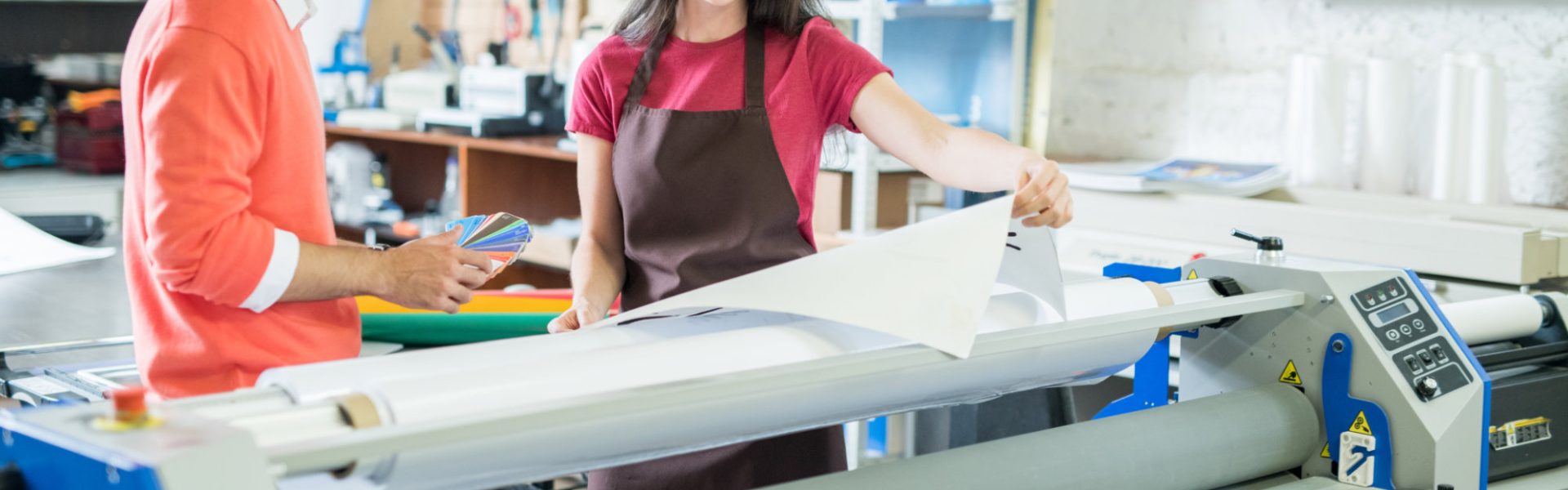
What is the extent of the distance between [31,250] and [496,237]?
1.67 metres

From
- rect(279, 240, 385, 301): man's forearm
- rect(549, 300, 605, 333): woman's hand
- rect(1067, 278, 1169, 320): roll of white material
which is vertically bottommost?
rect(549, 300, 605, 333): woman's hand

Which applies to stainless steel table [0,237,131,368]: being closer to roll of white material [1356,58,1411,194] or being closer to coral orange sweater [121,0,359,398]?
coral orange sweater [121,0,359,398]

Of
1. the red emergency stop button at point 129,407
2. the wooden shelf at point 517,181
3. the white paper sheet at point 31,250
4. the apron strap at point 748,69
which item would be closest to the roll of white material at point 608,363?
the red emergency stop button at point 129,407

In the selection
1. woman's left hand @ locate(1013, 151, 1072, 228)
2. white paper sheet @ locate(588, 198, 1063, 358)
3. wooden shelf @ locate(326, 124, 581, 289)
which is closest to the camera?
white paper sheet @ locate(588, 198, 1063, 358)

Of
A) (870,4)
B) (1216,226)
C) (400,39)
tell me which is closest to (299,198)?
(1216,226)

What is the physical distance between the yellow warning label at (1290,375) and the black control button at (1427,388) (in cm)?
11

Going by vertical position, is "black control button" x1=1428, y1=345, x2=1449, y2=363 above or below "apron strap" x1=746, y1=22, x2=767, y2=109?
below

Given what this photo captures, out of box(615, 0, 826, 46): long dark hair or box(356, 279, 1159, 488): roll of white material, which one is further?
box(615, 0, 826, 46): long dark hair

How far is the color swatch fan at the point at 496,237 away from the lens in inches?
50.0

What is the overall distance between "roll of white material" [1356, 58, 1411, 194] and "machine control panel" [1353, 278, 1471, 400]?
1.22 metres

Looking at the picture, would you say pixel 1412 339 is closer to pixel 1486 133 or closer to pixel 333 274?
pixel 333 274

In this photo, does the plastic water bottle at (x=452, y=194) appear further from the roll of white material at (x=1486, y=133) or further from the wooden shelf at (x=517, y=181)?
the roll of white material at (x=1486, y=133)

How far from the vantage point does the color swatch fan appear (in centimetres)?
127

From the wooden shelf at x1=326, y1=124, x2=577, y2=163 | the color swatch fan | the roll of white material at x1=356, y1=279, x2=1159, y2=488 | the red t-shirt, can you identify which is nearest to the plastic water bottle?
the wooden shelf at x1=326, y1=124, x2=577, y2=163
